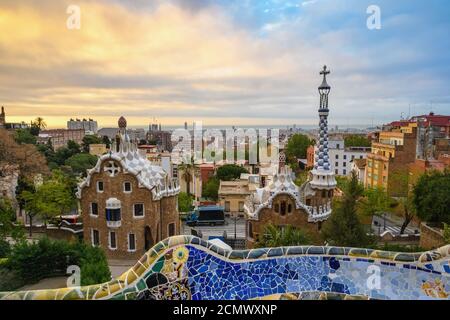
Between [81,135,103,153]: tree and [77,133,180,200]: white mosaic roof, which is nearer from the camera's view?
[77,133,180,200]: white mosaic roof

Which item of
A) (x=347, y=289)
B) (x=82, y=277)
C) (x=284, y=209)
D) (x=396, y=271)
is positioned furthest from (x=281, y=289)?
(x=284, y=209)

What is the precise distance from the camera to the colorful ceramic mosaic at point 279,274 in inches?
173

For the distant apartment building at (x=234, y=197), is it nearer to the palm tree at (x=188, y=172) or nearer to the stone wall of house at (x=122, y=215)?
the palm tree at (x=188, y=172)

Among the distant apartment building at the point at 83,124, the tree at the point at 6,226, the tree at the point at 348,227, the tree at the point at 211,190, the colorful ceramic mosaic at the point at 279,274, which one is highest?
the distant apartment building at the point at 83,124

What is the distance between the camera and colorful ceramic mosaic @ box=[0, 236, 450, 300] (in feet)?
14.4

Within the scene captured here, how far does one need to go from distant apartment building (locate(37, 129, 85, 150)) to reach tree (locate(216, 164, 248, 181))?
4238 cm

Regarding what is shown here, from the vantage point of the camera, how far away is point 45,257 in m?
15.0

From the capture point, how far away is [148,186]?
18.8 meters

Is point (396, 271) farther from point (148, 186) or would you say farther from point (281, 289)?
point (148, 186)

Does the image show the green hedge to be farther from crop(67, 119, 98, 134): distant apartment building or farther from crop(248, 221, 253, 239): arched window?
crop(67, 119, 98, 134): distant apartment building

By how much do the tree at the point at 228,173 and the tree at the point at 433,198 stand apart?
22.5 m

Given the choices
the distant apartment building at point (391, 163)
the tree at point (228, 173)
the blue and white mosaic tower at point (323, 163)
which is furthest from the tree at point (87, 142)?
the blue and white mosaic tower at point (323, 163)

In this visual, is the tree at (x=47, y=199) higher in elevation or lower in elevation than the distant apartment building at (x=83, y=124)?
lower

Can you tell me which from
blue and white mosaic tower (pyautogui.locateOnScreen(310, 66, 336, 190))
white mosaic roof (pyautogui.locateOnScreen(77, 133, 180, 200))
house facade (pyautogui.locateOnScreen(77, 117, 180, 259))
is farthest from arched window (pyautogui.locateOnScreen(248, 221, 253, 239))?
house facade (pyautogui.locateOnScreen(77, 117, 180, 259))
